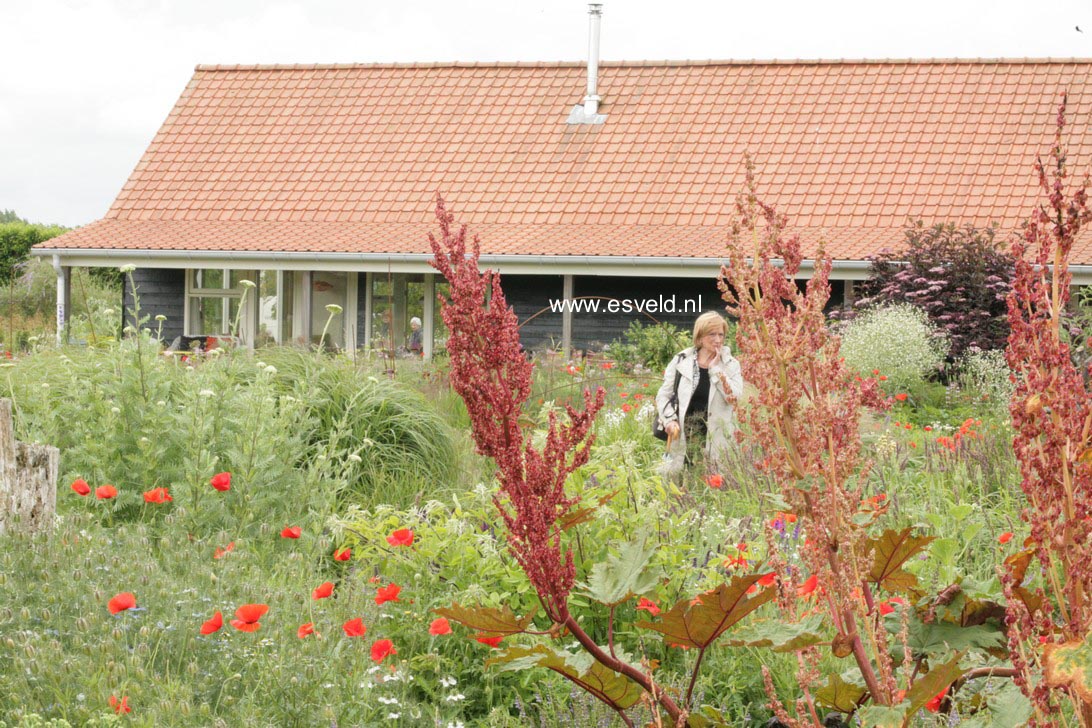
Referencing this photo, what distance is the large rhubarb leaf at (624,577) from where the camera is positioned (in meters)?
2.15

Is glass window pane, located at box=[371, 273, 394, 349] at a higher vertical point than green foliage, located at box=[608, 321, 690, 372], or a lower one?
higher

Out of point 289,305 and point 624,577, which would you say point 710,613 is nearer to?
point 624,577

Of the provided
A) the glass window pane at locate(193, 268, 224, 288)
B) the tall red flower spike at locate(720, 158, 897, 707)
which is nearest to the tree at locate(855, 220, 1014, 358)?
the glass window pane at locate(193, 268, 224, 288)

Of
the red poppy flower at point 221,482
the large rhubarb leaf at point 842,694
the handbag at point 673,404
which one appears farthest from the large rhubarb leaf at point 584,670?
the handbag at point 673,404

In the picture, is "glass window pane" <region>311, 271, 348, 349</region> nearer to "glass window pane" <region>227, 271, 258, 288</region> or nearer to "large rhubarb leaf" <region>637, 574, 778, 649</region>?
"glass window pane" <region>227, 271, 258, 288</region>

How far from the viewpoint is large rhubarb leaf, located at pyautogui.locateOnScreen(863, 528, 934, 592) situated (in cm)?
226

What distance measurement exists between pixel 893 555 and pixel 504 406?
34.1 inches

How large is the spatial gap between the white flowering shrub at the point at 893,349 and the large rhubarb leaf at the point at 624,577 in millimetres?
10401

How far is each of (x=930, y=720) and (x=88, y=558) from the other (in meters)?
2.60

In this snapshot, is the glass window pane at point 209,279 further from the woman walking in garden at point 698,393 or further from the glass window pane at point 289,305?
the woman walking in garden at point 698,393

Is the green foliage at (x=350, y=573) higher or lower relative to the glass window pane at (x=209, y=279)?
lower

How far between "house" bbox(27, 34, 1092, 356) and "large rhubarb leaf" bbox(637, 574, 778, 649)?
15.1 meters

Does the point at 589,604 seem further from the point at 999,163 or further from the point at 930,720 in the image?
the point at 999,163

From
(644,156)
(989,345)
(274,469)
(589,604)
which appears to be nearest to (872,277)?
(989,345)
